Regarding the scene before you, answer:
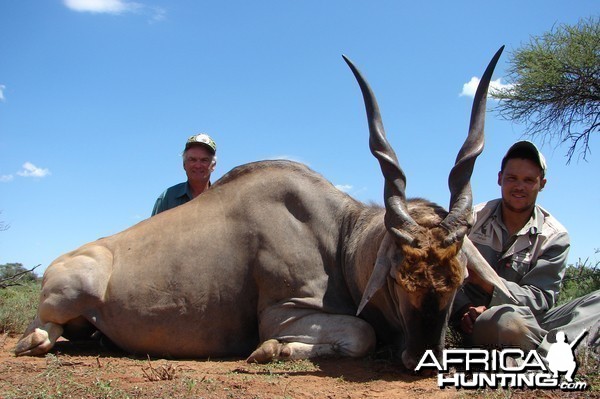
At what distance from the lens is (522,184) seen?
5.33m

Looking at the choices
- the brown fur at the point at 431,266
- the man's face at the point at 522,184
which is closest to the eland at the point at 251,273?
the brown fur at the point at 431,266

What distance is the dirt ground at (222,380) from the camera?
149 inches

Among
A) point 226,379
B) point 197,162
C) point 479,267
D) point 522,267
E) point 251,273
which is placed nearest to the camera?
point 226,379

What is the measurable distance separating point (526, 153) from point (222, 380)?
10.1 ft

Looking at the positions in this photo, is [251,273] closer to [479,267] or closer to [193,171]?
[479,267]

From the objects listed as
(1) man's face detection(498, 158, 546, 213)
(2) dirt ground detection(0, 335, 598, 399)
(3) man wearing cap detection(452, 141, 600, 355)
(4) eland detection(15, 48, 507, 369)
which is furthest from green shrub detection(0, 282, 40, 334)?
(1) man's face detection(498, 158, 546, 213)

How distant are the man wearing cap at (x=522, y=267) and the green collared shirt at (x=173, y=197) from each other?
406 cm

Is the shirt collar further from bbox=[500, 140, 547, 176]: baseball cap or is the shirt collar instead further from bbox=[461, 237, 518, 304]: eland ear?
bbox=[461, 237, 518, 304]: eland ear

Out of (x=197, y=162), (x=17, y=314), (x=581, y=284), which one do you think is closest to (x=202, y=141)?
(x=197, y=162)

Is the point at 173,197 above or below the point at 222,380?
above

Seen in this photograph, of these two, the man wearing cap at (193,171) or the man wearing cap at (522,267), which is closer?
the man wearing cap at (522,267)

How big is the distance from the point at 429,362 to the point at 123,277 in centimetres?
294

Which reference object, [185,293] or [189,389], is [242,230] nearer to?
[185,293]

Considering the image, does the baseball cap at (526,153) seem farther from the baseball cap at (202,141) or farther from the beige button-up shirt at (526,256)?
the baseball cap at (202,141)
